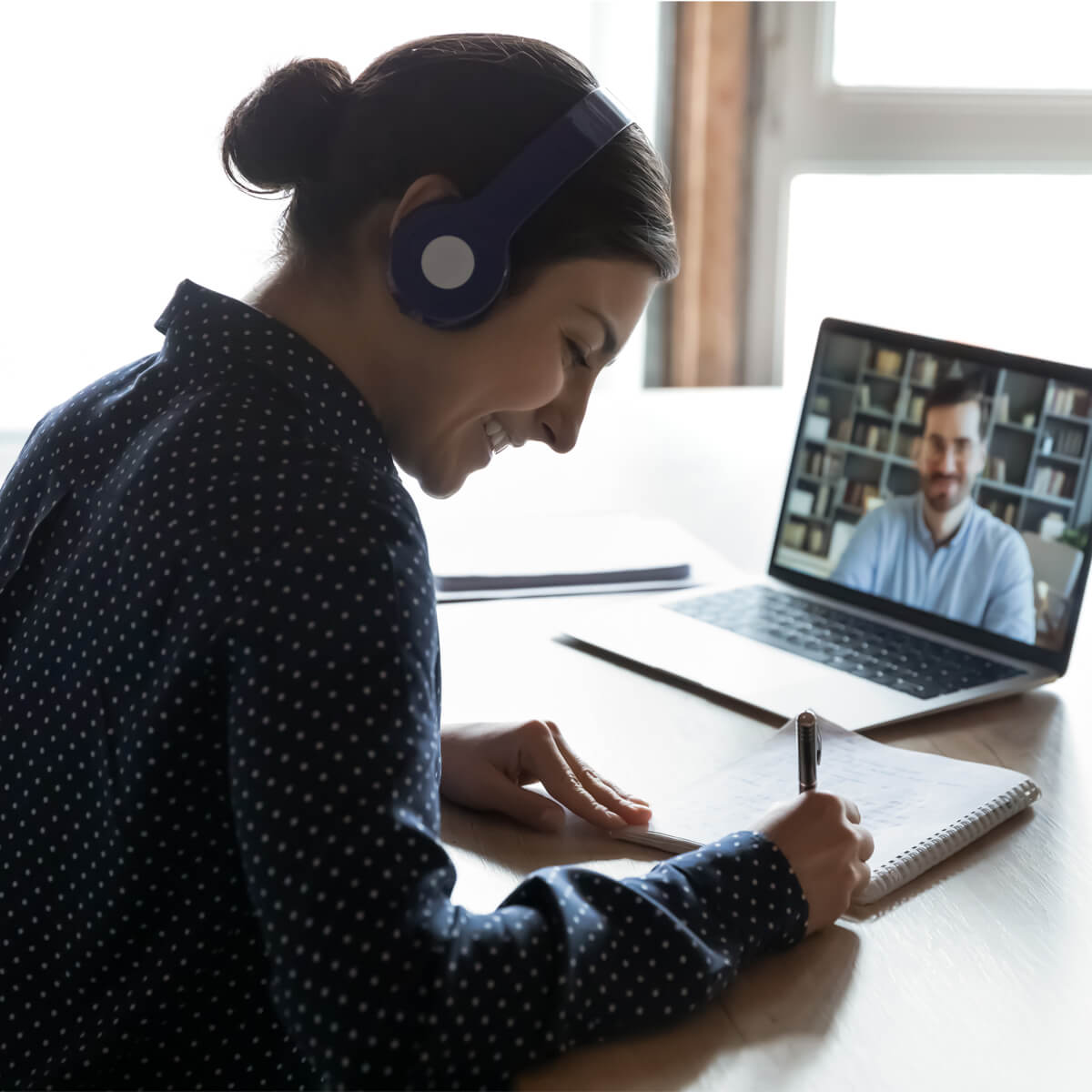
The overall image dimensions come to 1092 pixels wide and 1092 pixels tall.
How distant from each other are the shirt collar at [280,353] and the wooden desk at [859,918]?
11.0 inches

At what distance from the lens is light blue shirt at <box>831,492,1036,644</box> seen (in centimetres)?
118

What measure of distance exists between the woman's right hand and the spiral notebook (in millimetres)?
27

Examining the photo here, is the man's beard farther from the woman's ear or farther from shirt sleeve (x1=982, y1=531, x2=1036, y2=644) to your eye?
the woman's ear

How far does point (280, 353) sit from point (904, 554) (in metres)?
0.71

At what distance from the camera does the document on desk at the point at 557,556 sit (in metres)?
1.41

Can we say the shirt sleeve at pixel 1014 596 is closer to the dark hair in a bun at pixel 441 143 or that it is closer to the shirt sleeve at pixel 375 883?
the dark hair in a bun at pixel 441 143

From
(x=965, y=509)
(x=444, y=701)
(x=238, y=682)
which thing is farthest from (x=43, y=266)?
(x=238, y=682)

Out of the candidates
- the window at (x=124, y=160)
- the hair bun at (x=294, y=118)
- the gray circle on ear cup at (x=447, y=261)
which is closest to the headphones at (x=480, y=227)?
the gray circle on ear cup at (x=447, y=261)

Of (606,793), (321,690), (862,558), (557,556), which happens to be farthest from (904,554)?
(321,690)

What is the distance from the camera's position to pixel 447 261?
768mm

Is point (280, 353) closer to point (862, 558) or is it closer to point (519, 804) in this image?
point (519, 804)

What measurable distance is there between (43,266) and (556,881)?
1647 mm

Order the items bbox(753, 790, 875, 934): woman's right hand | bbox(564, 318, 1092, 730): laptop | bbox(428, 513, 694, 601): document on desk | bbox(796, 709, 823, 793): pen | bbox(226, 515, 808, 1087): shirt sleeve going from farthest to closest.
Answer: bbox(428, 513, 694, 601): document on desk, bbox(564, 318, 1092, 730): laptop, bbox(796, 709, 823, 793): pen, bbox(753, 790, 875, 934): woman's right hand, bbox(226, 515, 808, 1087): shirt sleeve

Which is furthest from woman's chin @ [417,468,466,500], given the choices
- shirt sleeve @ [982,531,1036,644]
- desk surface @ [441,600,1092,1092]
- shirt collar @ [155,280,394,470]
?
shirt sleeve @ [982,531,1036,644]
